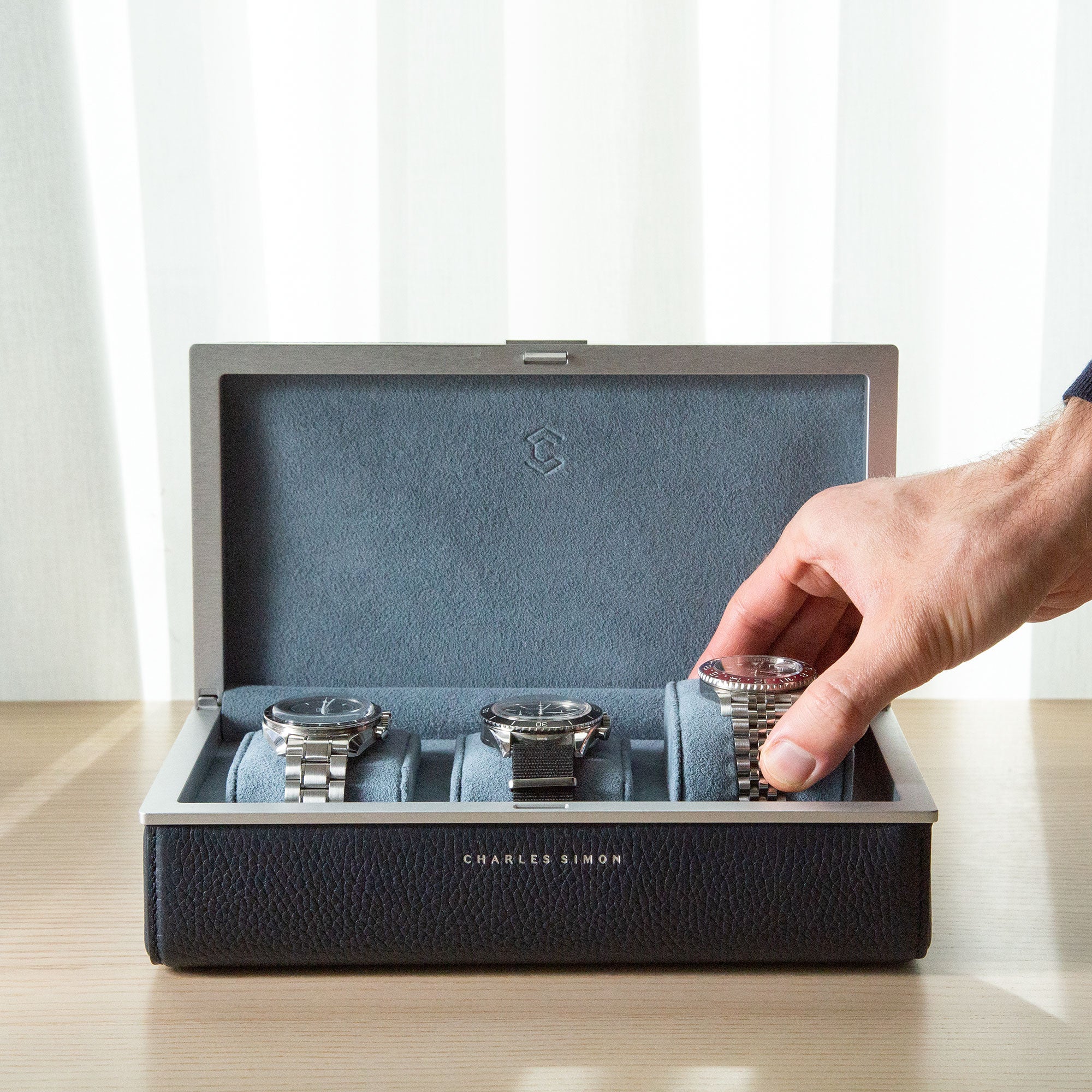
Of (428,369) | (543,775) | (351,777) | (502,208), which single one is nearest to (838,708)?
(543,775)

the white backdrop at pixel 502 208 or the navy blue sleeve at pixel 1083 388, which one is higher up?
the white backdrop at pixel 502 208

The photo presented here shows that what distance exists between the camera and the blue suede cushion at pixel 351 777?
72 cm

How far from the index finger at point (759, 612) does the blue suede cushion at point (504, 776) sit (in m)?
0.16

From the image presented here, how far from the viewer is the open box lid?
0.90 meters

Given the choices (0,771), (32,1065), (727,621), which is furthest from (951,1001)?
(0,771)

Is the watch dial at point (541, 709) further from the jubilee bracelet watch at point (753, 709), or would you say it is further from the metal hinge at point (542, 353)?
the metal hinge at point (542, 353)

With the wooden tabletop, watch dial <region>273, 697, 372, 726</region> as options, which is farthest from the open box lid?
the wooden tabletop

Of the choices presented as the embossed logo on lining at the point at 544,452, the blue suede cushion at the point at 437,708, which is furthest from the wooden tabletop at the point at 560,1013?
the embossed logo on lining at the point at 544,452

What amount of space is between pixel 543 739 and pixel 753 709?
0.43 ft

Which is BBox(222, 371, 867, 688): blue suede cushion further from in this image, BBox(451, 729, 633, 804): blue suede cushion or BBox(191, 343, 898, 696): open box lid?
BBox(451, 729, 633, 804): blue suede cushion

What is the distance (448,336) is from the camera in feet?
4.60

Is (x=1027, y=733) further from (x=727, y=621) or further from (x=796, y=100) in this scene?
(x=796, y=100)

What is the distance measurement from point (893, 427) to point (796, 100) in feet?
2.04

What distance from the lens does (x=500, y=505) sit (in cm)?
93
